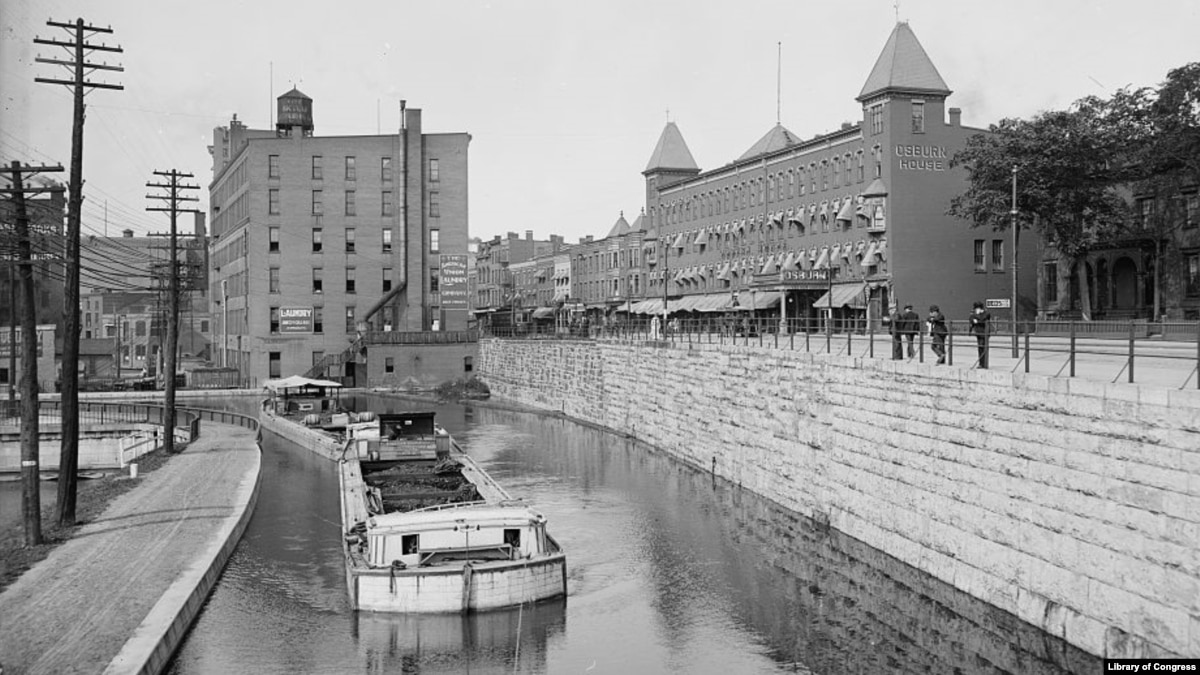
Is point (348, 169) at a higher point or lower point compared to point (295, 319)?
higher

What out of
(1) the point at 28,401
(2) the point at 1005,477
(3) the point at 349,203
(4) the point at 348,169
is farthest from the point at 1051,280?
(4) the point at 348,169

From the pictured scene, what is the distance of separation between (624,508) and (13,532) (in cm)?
1782

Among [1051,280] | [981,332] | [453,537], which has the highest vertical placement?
[1051,280]

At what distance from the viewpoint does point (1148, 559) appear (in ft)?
58.6

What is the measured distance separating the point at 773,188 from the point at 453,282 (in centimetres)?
2813

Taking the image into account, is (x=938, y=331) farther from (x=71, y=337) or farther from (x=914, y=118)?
(x=914, y=118)

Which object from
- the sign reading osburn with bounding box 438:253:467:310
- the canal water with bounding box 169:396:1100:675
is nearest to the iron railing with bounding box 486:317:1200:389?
the canal water with bounding box 169:396:1100:675

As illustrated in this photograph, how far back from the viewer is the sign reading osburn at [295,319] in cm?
9469

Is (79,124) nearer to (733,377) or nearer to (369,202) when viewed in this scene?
(733,377)

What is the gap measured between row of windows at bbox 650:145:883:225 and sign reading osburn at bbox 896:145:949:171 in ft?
3.90

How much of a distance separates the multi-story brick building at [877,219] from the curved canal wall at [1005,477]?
20.0 metres

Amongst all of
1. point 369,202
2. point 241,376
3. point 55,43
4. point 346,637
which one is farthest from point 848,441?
point 241,376

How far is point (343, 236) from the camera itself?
3772 inches

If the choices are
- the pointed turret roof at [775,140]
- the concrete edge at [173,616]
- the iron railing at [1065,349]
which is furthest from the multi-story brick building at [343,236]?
the concrete edge at [173,616]
